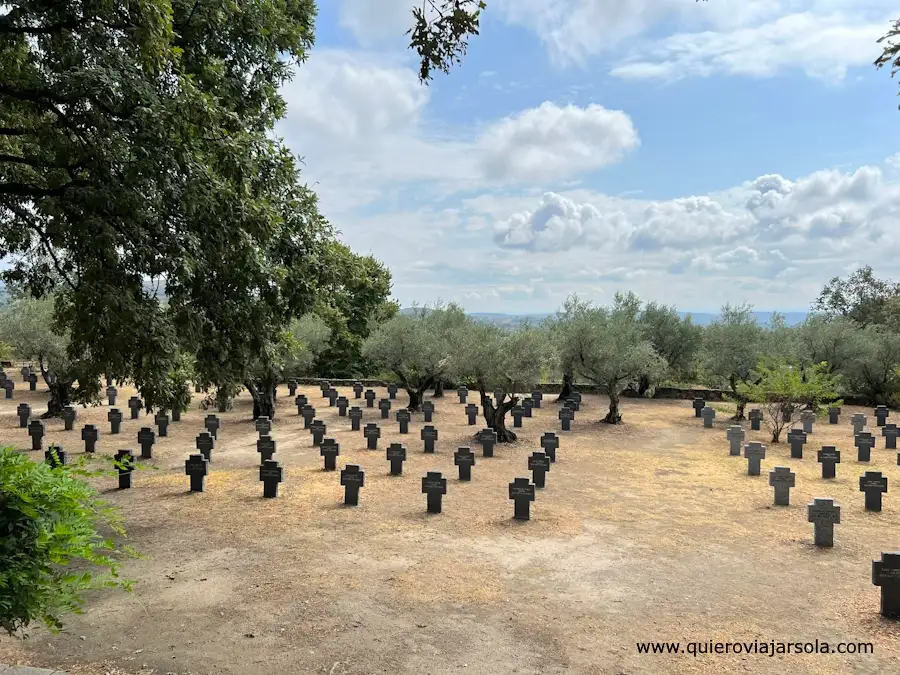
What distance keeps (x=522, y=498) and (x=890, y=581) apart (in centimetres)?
501

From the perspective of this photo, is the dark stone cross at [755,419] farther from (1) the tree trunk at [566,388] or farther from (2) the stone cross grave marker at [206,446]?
(2) the stone cross grave marker at [206,446]

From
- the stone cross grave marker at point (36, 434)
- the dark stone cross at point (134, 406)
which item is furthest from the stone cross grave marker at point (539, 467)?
the dark stone cross at point (134, 406)

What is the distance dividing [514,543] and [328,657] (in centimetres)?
392

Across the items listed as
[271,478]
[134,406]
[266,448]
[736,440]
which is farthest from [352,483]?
[134,406]

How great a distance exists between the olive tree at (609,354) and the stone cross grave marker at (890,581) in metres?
15.9

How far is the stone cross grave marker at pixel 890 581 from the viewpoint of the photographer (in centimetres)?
627

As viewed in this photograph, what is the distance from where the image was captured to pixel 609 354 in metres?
22.6

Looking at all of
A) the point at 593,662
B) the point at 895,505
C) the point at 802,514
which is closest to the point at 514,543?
the point at 593,662

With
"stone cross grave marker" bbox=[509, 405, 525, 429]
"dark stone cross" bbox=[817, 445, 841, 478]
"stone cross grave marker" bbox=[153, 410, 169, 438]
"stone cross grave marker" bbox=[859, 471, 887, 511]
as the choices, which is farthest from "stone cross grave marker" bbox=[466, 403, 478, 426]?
"stone cross grave marker" bbox=[859, 471, 887, 511]

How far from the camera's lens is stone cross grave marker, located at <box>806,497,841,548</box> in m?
8.48

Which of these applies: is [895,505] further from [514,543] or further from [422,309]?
[422,309]

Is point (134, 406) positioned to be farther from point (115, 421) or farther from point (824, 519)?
point (824, 519)

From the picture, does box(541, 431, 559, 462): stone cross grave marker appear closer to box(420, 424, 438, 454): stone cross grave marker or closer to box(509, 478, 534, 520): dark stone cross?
box(420, 424, 438, 454): stone cross grave marker

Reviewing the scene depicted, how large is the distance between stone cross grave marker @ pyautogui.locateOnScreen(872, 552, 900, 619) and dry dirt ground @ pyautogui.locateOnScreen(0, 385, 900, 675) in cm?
19
